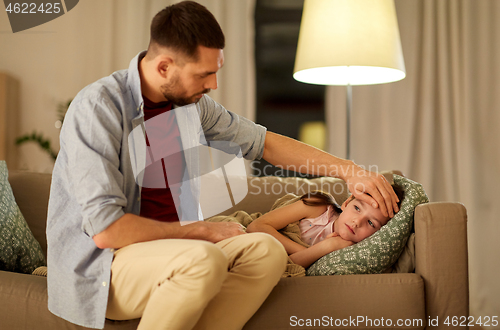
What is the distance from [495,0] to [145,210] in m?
2.48

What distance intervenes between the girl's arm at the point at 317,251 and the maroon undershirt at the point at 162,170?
45cm

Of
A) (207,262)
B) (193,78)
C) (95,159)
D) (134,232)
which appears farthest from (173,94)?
(207,262)

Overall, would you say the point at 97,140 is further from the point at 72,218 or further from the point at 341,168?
the point at 341,168

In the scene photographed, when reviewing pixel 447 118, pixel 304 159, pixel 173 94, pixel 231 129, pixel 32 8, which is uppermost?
pixel 32 8

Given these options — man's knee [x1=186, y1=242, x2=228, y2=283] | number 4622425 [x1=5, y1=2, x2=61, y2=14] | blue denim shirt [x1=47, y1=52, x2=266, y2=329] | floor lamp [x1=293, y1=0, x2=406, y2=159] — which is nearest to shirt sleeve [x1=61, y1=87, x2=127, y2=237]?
blue denim shirt [x1=47, y1=52, x2=266, y2=329]

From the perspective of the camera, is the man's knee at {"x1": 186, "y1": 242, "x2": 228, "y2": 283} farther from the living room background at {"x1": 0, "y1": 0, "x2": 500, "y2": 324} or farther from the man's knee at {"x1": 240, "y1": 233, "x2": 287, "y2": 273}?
the living room background at {"x1": 0, "y1": 0, "x2": 500, "y2": 324}

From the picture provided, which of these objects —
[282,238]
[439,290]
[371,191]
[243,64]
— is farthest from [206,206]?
[243,64]

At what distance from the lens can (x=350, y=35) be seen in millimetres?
1803

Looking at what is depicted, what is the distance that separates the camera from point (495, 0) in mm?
2471

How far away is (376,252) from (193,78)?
0.79 m

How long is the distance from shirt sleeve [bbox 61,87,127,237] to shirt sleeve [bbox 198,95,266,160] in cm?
42

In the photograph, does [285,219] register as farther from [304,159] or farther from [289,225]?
[304,159]

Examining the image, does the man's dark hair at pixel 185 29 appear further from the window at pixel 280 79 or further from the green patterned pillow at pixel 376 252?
the window at pixel 280 79

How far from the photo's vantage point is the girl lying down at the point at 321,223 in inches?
55.5
